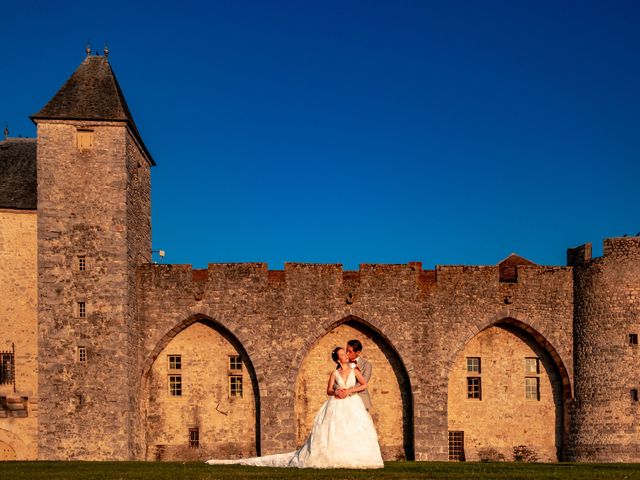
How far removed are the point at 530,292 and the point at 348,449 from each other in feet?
58.0

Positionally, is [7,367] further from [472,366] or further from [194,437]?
[472,366]

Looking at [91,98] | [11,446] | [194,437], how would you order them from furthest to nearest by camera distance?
[194,437] → [91,98] → [11,446]

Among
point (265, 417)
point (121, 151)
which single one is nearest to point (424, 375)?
point (265, 417)

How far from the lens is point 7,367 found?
31172mm

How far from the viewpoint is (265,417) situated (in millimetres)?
32500

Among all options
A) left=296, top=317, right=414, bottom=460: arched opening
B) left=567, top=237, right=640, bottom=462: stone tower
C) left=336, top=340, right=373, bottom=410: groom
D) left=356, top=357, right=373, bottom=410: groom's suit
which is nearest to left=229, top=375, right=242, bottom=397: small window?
left=296, top=317, right=414, bottom=460: arched opening

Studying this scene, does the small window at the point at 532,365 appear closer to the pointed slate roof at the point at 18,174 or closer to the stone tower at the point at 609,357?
the stone tower at the point at 609,357

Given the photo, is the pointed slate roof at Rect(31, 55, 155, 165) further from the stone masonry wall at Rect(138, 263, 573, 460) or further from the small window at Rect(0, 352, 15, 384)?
the small window at Rect(0, 352, 15, 384)

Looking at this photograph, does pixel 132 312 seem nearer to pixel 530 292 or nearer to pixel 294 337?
pixel 294 337

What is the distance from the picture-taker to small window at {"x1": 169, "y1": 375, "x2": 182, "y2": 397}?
33312 mm

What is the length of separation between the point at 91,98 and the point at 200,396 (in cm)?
1208

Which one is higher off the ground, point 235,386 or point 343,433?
point 343,433

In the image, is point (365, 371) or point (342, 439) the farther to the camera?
point (365, 371)

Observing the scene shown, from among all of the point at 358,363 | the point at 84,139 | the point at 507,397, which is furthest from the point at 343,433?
the point at 84,139
